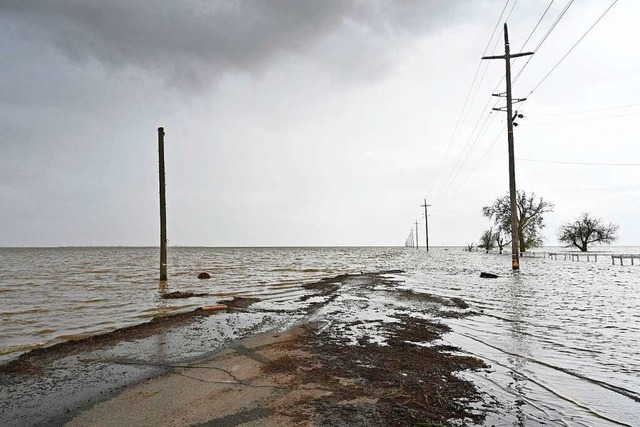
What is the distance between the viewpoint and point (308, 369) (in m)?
5.80

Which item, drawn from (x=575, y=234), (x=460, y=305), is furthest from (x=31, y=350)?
(x=575, y=234)

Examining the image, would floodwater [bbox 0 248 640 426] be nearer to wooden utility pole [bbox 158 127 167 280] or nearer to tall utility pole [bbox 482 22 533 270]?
wooden utility pole [bbox 158 127 167 280]

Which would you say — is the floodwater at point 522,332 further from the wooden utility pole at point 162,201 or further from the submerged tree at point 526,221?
the submerged tree at point 526,221

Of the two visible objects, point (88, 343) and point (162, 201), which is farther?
point (162, 201)

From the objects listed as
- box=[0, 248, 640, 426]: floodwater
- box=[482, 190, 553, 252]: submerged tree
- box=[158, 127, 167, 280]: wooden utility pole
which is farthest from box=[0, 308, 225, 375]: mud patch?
box=[482, 190, 553, 252]: submerged tree

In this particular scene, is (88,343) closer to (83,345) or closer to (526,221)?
(83,345)

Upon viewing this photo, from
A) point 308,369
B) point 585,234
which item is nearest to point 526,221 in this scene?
point 585,234

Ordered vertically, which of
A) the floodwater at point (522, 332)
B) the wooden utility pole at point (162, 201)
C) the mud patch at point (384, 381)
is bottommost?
the floodwater at point (522, 332)

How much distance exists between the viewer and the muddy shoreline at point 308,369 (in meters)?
4.23

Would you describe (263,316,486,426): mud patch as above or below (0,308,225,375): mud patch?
above

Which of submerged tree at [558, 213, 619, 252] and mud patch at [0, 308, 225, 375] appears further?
submerged tree at [558, 213, 619, 252]

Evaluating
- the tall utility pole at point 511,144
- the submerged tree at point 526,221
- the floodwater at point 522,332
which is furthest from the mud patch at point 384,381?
the submerged tree at point 526,221

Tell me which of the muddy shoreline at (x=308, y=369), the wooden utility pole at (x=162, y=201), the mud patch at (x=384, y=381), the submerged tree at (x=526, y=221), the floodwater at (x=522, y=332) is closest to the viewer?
the mud patch at (x=384, y=381)

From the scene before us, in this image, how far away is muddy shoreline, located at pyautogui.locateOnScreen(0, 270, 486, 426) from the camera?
423 centimetres
